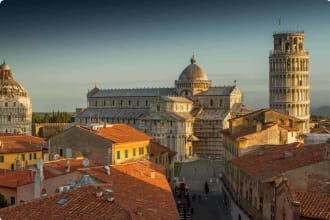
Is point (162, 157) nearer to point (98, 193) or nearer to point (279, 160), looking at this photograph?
point (279, 160)

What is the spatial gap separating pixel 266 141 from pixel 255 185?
8497mm

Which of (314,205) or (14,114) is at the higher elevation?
(14,114)

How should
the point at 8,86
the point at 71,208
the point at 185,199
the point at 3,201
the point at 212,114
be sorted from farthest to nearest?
the point at 8,86 < the point at 212,114 < the point at 185,199 < the point at 3,201 < the point at 71,208

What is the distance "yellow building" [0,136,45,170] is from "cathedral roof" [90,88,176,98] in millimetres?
39945

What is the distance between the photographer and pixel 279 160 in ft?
69.3

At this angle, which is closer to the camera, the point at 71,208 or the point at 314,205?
the point at 71,208

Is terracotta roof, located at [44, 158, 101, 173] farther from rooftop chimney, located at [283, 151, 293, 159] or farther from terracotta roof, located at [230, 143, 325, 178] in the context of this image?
rooftop chimney, located at [283, 151, 293, 159]

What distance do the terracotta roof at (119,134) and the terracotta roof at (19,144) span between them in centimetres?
854

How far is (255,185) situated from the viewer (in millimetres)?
21109

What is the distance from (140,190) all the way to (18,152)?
71.3 ft

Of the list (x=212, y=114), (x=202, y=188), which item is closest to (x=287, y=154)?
(x=202, y=188)

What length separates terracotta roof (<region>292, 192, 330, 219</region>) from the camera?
14016mm

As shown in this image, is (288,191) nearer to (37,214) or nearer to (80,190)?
(80,190)

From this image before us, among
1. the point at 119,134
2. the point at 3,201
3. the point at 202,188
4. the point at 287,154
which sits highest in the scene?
the point at 119,134
